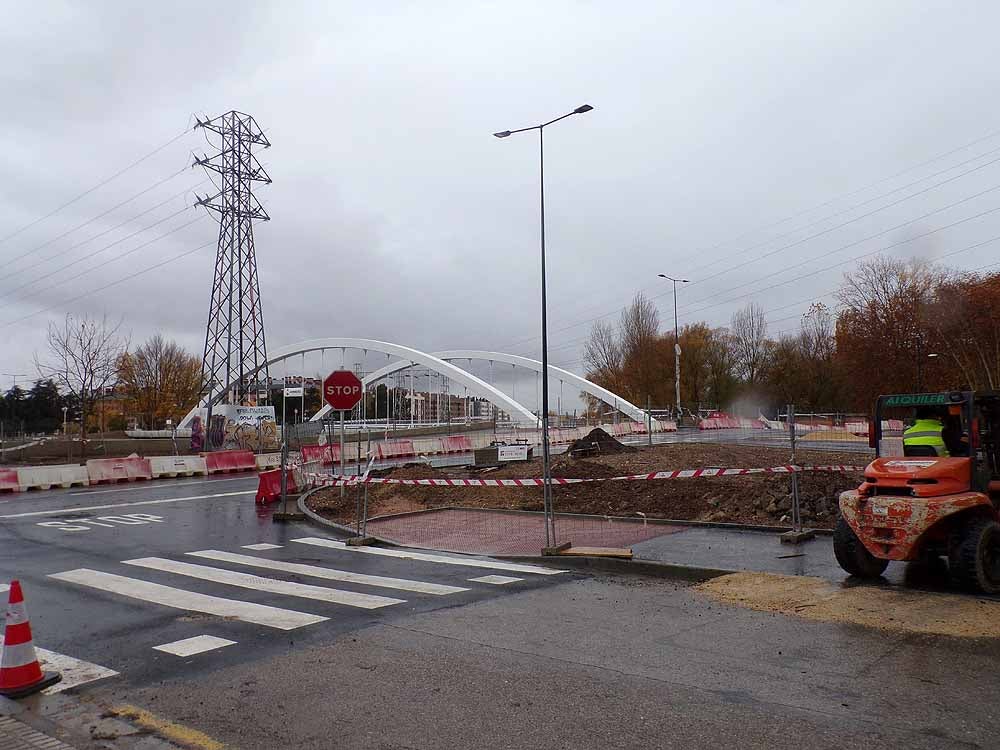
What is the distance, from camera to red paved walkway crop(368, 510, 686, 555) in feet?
41.5

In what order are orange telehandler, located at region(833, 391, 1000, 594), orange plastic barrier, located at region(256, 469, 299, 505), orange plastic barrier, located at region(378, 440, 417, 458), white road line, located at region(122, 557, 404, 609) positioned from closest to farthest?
orange telehandler, located at region(833, 391, 1000, 594) < white road line, located at region(122, 557, 404, 609) < orange plastic barrier, located at region(256, 469, 299, 505) < orange plastic barrier, located at region(378, 440, 417, 458)

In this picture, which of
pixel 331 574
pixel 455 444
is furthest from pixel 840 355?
pixel 331 574

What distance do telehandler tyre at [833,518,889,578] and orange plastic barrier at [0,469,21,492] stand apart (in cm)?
2585

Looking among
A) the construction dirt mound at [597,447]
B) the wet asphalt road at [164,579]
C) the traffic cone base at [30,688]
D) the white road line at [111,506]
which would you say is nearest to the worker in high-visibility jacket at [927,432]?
the wet asphalt road at [164,579]

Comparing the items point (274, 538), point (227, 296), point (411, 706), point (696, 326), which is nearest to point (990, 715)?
point (411, 706)

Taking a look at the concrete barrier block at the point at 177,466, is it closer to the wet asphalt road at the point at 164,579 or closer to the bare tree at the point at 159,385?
the wet asphalt road at the point at 164,579

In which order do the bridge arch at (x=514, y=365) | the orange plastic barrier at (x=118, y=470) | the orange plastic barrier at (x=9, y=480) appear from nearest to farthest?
the orange plastic barrier at (x=9, y=480) < the orange plastic barrier at (x=118, y=470) < the bridge arch at (x=514, y=365)

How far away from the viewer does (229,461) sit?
32844 mm

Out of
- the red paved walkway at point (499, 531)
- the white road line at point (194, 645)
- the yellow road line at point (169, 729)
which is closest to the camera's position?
the yellow road line at point (169, 729)

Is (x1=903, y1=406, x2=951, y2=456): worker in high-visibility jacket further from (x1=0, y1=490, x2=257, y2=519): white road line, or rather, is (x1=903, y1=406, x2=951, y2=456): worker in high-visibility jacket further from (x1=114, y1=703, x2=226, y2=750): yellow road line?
(x1=0, y1=490, x2=257, y2=519): white road line

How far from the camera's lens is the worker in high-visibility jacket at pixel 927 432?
8578 mm

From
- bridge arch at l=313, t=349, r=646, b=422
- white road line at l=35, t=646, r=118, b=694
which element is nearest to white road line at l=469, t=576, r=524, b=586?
white road line at l=35, t=646, r=118, b=694

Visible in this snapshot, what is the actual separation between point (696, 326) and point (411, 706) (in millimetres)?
86369

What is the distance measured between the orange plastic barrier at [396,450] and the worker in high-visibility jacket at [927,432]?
102ft
